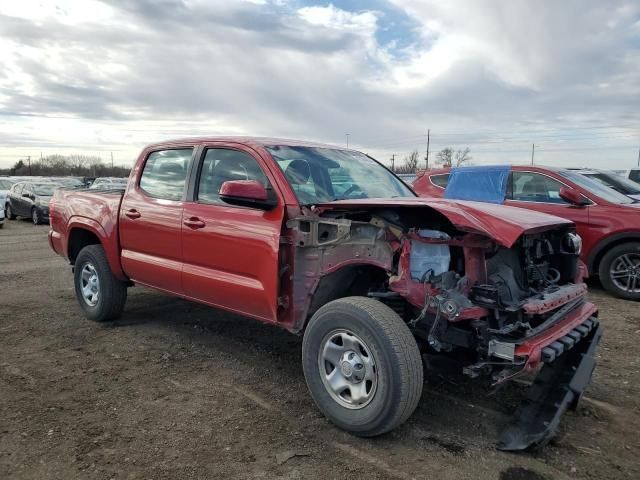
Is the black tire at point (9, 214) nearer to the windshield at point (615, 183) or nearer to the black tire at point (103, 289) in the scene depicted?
the black tire at point (103, 289)

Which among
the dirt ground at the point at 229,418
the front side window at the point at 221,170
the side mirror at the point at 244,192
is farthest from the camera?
the front side window at the point at 221,170

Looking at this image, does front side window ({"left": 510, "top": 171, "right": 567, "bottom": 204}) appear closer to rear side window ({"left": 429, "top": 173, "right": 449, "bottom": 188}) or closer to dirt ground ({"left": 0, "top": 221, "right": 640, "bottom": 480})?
rear side window ({"left": 429, "top": 173, "right": 449, "bottom": 188})

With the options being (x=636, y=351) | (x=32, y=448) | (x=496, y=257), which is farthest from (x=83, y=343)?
(x=636, y=351)

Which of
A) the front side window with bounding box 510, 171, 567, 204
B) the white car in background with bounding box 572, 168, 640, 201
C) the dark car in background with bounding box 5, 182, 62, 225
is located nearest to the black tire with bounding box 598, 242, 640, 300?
the front side window with bounding box 510, 171, 567, 204

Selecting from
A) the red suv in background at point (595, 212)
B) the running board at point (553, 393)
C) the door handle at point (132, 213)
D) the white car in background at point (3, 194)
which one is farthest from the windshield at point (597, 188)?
the white car in background at point (3, 194)

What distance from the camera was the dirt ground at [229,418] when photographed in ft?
9.55

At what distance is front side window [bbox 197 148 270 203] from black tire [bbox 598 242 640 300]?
5.01 metres

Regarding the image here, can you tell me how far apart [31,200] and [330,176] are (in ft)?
56.8

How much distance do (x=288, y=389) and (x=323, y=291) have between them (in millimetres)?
843

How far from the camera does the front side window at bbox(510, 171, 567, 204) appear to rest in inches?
287

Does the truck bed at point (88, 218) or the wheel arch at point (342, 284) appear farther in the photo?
the truck bed at point (88, 218)

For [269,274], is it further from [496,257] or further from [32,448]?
[32,448]

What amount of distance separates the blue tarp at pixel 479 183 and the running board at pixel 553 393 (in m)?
4.33

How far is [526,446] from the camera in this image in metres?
3.00
